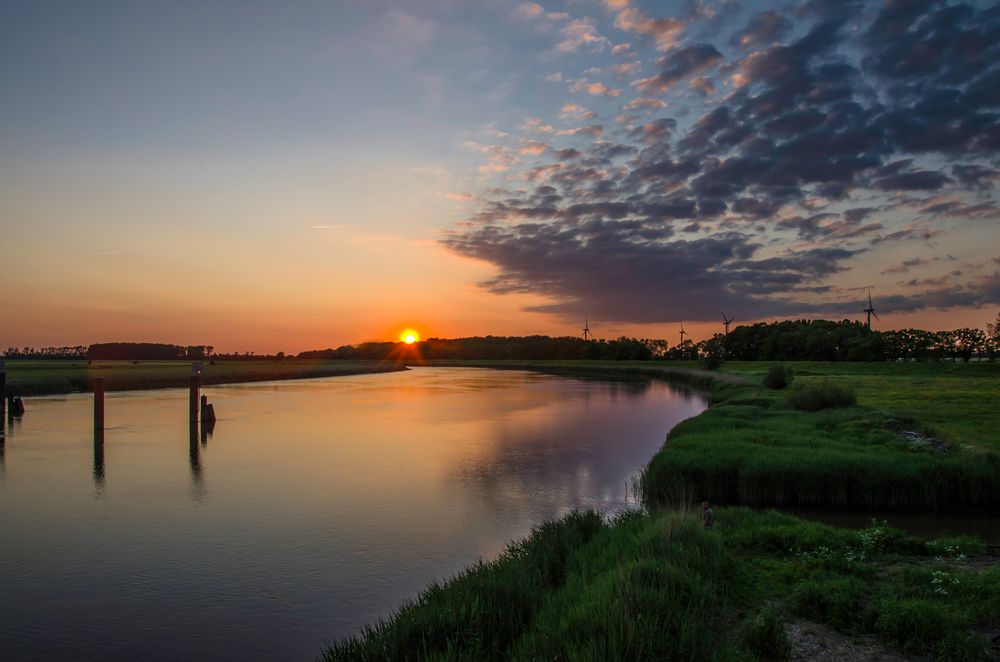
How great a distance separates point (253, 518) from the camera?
16141 millimetres

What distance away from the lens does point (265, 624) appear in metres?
9.94

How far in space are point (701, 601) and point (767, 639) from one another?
904 mm

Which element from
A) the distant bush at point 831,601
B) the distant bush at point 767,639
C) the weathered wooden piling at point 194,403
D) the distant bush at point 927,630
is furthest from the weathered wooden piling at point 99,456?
the distant bush at point 927,630

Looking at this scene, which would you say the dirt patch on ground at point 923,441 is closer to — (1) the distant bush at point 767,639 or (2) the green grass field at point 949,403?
(2) the green grass field at point 949,403

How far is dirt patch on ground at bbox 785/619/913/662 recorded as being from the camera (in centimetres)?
653

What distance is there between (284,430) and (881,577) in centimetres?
3030

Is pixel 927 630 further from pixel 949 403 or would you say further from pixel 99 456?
pixel 949 403

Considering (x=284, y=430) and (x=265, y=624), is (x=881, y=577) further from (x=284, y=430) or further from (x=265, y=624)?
(x=284, y=430)

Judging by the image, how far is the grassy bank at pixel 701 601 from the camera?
6.55 meters

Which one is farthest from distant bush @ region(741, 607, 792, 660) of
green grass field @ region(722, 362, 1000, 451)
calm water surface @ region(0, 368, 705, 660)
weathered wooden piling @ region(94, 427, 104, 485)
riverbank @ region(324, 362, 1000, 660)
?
weathered wooden piling @ region(94, 427, 104, 485)

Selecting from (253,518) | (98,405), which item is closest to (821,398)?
(253,518)

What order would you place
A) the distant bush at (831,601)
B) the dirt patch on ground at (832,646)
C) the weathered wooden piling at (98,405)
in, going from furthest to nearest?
the weathered wooden piling at (98,405) → the distant bush at (831,601) → the dirt patch on ground at (832,646)

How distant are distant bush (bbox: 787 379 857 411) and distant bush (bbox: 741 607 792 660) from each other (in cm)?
3019

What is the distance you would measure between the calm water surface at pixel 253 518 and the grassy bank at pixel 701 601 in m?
2.80
